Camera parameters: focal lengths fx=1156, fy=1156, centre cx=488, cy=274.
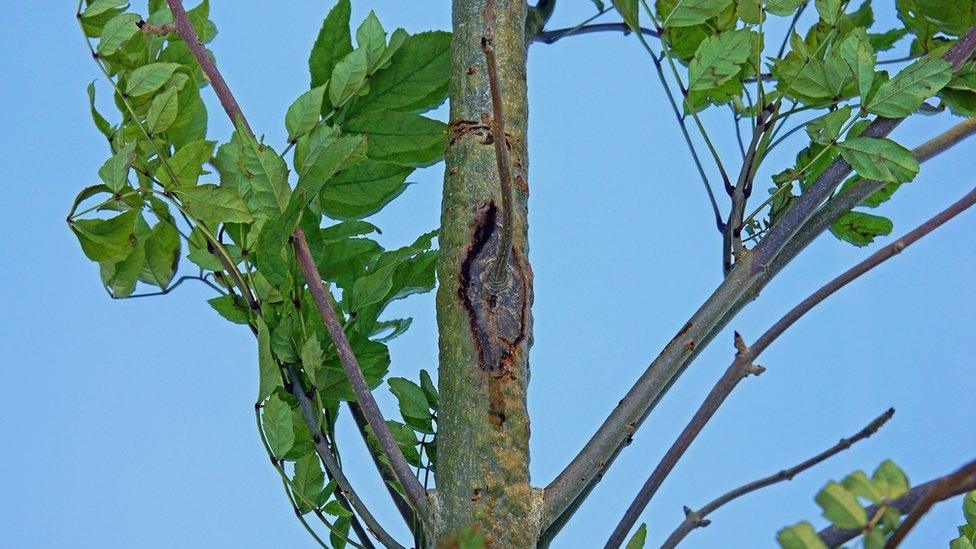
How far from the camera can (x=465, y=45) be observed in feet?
1.77

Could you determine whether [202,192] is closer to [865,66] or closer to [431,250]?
[431,250]

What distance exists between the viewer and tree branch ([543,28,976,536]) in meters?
0.47

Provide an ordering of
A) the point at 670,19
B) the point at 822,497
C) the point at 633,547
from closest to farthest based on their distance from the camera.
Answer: the point at 822,497
the point at 633,547
the point at 670,19

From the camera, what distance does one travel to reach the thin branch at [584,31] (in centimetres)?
60

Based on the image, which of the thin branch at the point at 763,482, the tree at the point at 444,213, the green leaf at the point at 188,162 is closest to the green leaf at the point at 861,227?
the tree at the point at 444,213

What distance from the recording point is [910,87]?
0.50m

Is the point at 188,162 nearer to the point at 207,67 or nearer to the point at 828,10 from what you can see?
the point at 207,67

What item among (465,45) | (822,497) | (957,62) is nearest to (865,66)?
(957,62)

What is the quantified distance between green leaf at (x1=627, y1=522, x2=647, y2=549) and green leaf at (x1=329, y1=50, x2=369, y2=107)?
0.24 m

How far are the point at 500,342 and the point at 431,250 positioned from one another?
0.10 metres

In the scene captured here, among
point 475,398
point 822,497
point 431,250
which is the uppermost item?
point 431,250

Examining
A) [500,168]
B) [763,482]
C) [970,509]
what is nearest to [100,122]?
[500,168]

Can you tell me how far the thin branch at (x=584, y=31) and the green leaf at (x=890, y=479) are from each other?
1.11 ft

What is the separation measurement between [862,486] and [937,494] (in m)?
0.02
